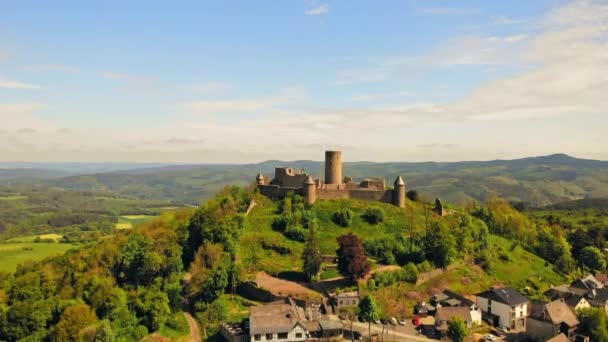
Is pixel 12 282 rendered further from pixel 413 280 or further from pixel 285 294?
pixel 413 280

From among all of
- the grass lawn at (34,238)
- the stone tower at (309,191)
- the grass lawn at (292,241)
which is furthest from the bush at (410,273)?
the grass lawn at (34,238)

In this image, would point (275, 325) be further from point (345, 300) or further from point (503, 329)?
point (503, 329)

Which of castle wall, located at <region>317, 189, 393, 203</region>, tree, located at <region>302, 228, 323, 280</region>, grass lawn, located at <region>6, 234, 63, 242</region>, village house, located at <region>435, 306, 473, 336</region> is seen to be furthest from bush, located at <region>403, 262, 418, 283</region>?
grass lawn, located at <region>6, 234, 63, 242</region>

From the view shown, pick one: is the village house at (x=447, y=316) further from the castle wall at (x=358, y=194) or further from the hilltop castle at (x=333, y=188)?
the castle wall at (x=358, y=194)

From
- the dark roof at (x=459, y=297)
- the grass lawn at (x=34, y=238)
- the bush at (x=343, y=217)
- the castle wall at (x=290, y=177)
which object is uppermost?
the castle wall at (x=290, y=177)

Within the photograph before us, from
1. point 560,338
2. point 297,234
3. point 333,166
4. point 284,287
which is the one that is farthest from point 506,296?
point 333,166

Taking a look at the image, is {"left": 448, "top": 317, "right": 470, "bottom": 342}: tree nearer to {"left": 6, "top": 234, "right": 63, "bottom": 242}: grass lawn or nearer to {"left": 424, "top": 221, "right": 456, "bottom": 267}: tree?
{"left": 424, "top": 221, "right": 456, "bottom": 267}: tree
